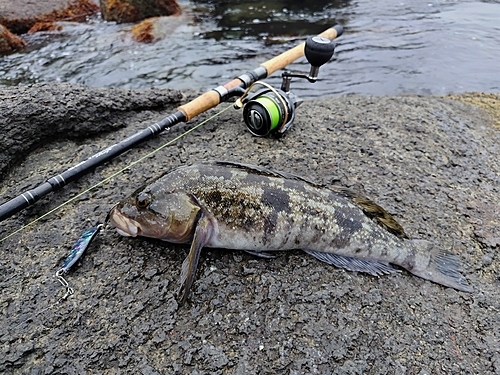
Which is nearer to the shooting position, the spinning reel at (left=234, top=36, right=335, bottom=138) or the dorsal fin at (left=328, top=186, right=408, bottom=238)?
the dorsal fin at (left=328, top=186, right=408, bottom=238)

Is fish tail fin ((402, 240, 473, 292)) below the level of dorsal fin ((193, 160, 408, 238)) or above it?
below

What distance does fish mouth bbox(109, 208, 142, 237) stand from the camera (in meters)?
2.88

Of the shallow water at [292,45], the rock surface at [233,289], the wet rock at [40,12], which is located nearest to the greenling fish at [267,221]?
the rock surface at [233,289]

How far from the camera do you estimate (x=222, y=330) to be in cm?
262

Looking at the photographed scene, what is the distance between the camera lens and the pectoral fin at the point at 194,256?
2668 millimetres

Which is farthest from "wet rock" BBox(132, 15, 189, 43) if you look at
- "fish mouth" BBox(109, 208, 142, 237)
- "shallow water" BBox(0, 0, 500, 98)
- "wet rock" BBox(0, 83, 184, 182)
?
"fish mouth" BBox(109, 208, 142, 237)

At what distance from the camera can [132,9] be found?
40.5 ft

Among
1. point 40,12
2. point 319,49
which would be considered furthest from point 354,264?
point 40,12

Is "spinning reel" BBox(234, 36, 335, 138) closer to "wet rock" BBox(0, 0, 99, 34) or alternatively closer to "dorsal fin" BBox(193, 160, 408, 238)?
"dorsal fin" BBox(193, 160, 408, 238)

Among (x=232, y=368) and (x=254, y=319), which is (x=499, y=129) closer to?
(x=254, y=319)

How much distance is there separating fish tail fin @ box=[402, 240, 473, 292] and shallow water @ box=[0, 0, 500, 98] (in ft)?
17.9

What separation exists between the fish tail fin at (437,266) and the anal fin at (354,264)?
7.6 inches

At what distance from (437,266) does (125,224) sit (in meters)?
2.60

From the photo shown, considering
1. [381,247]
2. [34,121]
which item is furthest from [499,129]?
[34,121]
